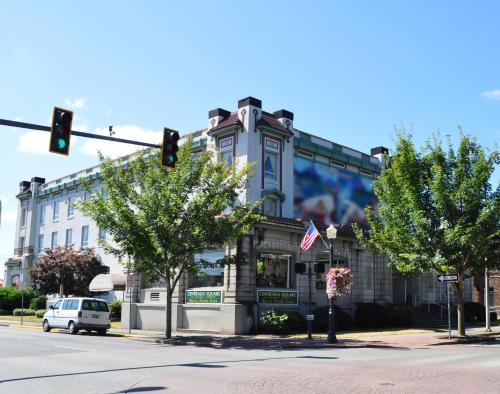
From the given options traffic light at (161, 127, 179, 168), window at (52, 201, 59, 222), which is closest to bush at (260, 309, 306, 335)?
traffic light at (161, 127, 179, 168)

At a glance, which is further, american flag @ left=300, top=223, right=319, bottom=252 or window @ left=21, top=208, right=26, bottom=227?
window @ left=21, top=208, right=26, bottom=227

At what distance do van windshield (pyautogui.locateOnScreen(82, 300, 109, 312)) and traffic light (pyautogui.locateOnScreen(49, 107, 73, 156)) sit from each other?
1593cm

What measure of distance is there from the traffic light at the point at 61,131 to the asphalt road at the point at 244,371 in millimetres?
5018

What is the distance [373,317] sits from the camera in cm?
3288

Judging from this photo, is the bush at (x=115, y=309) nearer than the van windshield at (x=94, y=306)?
No

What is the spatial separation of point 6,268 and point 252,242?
121ft

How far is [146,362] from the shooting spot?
1454 cm

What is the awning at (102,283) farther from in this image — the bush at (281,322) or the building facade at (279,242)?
the bush at (281,322)

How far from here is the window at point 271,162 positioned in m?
32.4

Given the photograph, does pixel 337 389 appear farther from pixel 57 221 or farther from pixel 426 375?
pixel 57 221

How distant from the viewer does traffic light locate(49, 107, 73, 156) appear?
13078 mm

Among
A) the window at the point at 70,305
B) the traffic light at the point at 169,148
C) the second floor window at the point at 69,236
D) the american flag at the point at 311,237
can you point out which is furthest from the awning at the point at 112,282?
the traffic light at the point at 169,148

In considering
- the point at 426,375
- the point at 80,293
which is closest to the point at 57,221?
the point at 80,293

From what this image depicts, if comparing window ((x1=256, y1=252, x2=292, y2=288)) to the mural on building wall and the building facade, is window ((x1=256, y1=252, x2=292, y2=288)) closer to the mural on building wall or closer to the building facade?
the building facade
